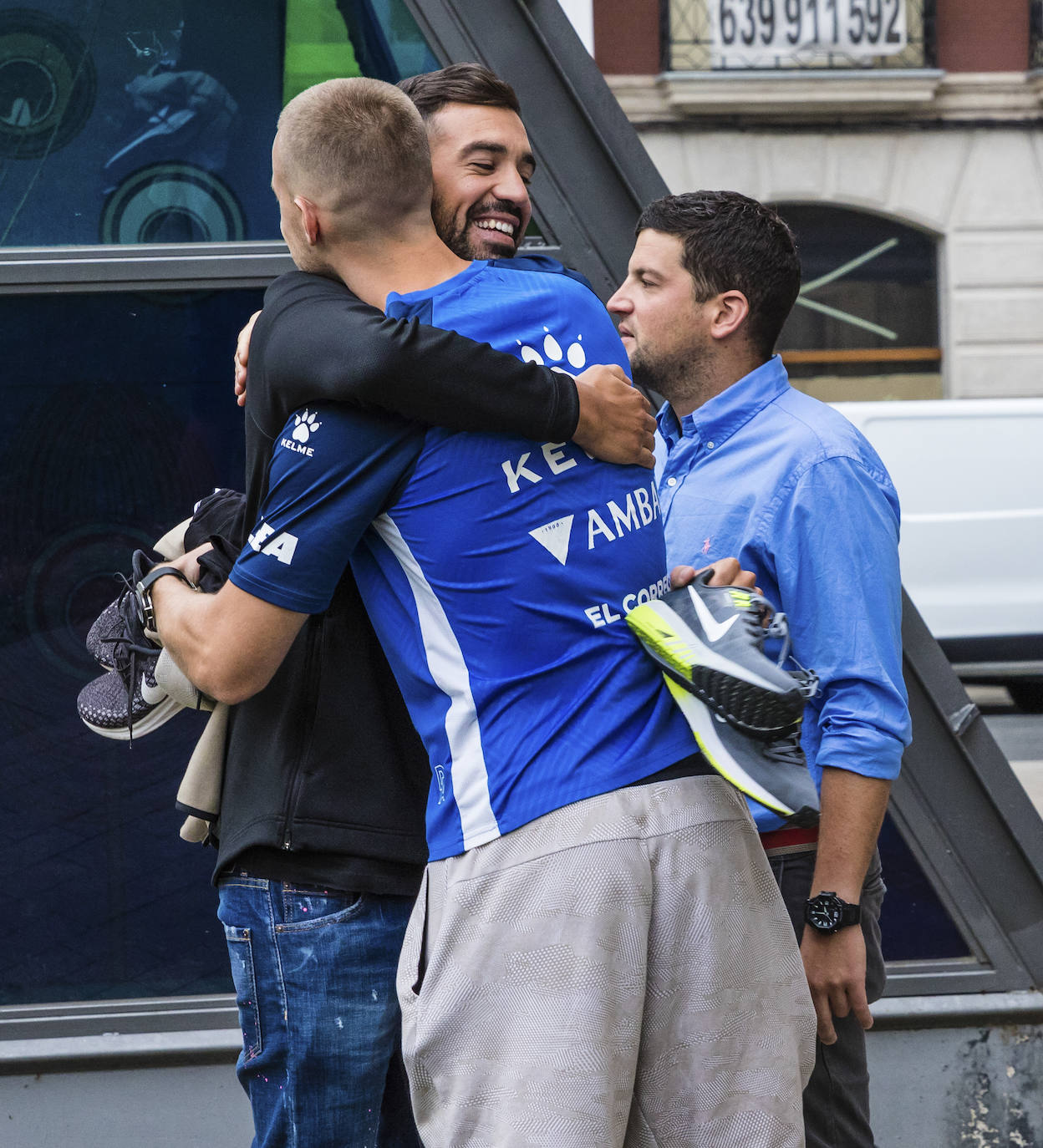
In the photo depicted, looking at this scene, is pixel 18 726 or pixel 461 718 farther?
pixel 18 726

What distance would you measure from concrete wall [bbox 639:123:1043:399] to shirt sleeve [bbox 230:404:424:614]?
13043mm

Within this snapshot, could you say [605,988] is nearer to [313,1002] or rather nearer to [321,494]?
[313,1002]

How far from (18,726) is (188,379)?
906 millimetres

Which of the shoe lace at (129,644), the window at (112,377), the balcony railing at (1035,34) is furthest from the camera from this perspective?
the balcony railing at (1035,34)

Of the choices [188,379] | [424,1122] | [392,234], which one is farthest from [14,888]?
[392,234]

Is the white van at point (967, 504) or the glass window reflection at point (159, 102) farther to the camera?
the white van at point (967, 504)

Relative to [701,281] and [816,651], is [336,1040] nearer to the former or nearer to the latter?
[816,651]

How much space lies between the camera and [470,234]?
223cm

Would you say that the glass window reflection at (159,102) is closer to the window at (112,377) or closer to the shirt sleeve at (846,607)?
the window at (112,377)

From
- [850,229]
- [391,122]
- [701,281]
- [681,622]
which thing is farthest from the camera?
[850,229]

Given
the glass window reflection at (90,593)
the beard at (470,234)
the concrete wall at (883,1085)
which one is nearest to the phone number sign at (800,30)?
the glass window reflection at (90,593)

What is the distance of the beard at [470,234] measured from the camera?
2221mm

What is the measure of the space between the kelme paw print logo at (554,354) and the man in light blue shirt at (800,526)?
531 millimetres

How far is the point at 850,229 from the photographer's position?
14336 millimetres
